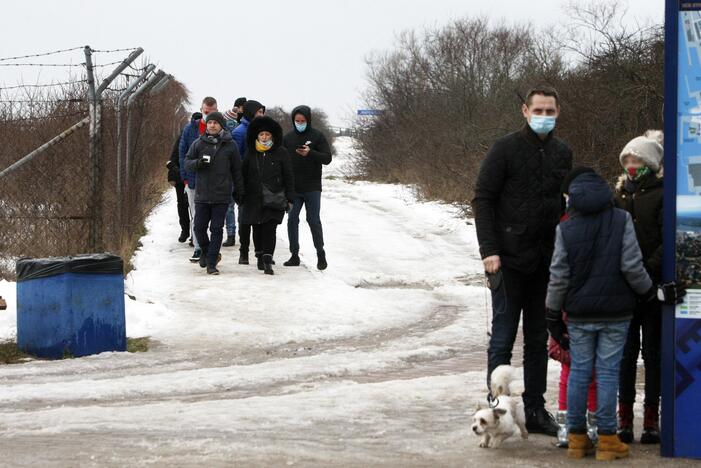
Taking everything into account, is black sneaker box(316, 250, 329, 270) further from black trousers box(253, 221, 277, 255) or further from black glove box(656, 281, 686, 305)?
black glove box(656, 281, 686, 305)

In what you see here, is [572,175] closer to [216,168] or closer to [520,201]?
[520,201]

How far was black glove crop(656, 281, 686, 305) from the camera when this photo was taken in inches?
236

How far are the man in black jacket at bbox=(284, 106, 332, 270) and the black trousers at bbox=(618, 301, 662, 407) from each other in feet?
27.9

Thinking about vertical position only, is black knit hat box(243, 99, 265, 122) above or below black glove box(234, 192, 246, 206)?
above

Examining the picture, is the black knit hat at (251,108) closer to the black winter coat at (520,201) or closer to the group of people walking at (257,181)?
the group of people walking at (257,181)

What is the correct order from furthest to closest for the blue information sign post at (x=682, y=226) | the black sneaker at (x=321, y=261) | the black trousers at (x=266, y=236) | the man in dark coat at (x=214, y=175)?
the black sneaker at (x=321, y=261), the black trousers at (x=266, y=236), the man in dark coat at (x=214, y=175), the blue information sign post at (x=682, y=226)

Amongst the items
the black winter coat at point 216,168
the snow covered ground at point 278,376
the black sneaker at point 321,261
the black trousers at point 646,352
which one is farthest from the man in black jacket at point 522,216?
the black sneaker at point 321,261

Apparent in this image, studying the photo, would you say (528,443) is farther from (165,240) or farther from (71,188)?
(165,240)

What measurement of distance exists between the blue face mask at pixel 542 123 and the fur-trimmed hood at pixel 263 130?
8.01 meters

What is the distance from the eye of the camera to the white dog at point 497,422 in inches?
249

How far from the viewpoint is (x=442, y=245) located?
19.8 meters

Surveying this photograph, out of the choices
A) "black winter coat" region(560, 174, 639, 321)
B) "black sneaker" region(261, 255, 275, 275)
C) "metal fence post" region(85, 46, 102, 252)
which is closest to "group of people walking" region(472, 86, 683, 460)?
"black winter coat" region(560, 174, 639, 321)

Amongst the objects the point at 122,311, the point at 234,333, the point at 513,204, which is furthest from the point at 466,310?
the point at 513,204

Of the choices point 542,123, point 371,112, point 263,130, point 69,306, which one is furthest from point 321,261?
point 371,112
